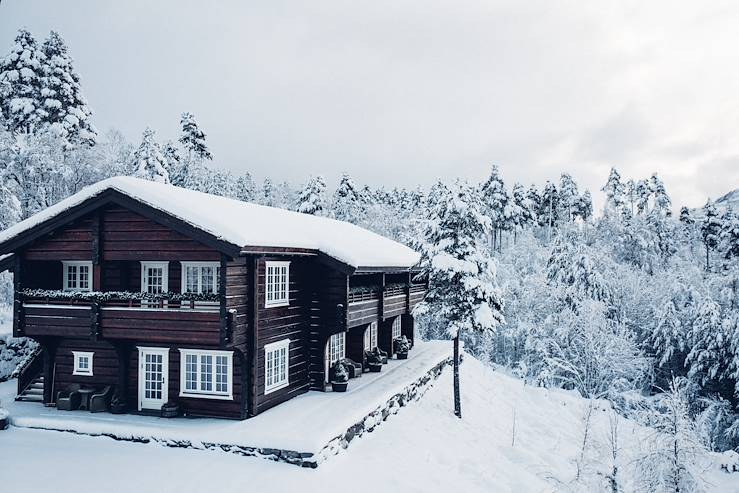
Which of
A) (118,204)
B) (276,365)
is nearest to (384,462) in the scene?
(276,365)

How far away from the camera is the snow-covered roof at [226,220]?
1748cm

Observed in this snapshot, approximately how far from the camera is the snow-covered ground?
1432 cm

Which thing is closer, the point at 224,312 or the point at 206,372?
the point at 224,312

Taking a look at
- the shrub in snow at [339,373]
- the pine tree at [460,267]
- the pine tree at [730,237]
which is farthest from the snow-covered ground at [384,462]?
the pine tree at [730,237]

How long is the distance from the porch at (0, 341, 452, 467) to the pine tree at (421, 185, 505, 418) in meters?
4.30

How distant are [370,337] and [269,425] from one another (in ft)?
39.0

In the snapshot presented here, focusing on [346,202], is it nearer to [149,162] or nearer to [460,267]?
[149,162]

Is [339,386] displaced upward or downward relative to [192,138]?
downward

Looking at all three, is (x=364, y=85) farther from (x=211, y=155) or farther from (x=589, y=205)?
(x=589, y=205)

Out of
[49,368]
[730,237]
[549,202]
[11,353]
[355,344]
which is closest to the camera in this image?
[49,368]

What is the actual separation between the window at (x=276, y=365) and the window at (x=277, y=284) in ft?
5.12

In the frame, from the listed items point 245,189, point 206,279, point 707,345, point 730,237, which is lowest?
point 707,345

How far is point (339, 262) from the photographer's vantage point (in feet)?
70.3

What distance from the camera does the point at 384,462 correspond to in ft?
55.7
